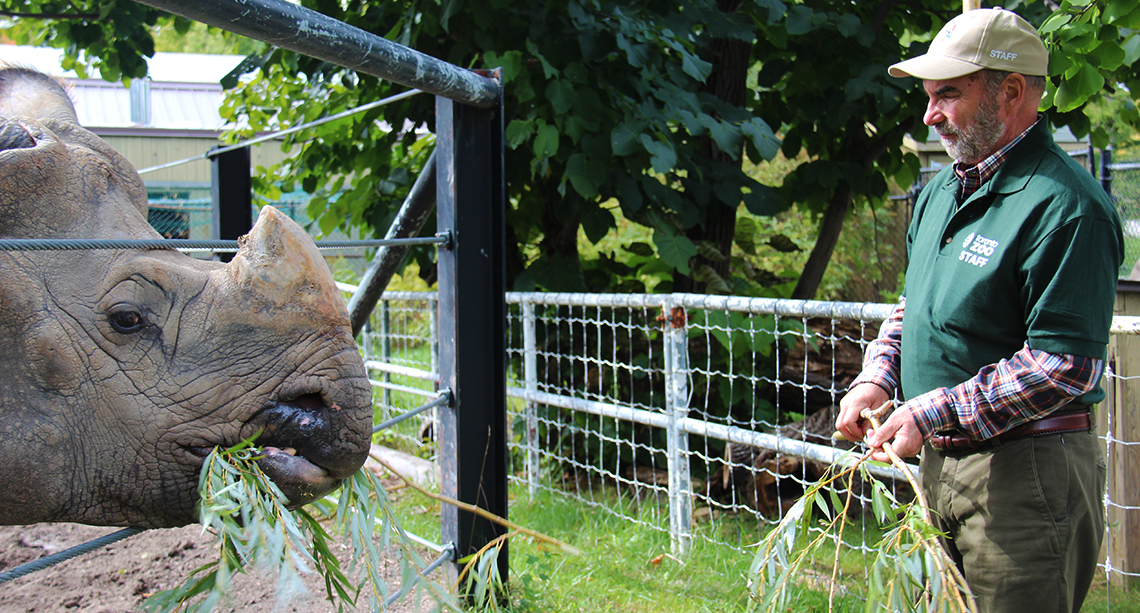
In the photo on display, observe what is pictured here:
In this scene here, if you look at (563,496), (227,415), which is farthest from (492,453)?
(563,496)

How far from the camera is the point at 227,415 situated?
182 centimetres

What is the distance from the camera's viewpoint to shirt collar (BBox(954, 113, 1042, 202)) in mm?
2256

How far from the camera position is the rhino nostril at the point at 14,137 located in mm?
1950

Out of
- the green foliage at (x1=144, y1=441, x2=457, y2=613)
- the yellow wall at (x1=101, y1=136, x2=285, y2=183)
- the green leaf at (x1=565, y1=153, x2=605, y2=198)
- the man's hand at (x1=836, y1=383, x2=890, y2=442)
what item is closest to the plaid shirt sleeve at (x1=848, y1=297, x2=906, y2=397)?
the man's hand at (x1=836, y1=383, x2=890, y2=442)

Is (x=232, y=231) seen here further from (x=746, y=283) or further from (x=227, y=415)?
(x=746, y=283)

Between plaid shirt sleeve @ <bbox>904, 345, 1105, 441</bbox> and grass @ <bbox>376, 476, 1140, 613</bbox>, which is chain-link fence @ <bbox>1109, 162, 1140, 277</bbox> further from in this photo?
plaid shirt sleeve @ <bbox>904, 345, 1105, 441</bbox>

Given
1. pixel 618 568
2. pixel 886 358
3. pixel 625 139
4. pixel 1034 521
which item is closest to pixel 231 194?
pixel 625 139

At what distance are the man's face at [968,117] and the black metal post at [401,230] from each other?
63.4 inches

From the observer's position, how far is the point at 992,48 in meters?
2.21

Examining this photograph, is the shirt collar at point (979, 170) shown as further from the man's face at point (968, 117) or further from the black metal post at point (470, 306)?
the black metal post at point (470, 306)

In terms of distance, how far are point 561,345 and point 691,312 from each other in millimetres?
1220

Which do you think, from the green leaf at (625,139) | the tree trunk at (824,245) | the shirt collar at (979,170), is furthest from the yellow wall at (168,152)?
the shirt collar at (979,170)

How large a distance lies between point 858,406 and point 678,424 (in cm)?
207

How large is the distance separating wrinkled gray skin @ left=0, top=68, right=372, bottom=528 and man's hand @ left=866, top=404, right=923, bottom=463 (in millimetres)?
1247
